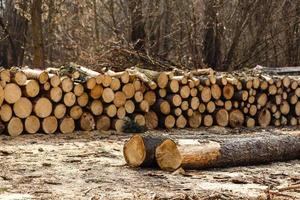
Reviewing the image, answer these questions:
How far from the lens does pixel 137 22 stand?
17.7m

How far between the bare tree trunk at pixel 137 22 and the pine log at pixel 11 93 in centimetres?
876

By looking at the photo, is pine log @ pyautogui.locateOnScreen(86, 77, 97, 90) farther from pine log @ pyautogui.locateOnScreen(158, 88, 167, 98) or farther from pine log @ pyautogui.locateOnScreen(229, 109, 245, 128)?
pine log @ pyautogui.locateOnScreen(229, 109, 245, 128)

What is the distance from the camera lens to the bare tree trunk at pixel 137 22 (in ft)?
57.7

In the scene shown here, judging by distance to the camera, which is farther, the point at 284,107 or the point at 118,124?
the point at 284,107

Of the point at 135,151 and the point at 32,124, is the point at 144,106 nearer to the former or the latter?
the point at 32,124

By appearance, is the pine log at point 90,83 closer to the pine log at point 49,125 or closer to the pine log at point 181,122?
the pine log at point 49,125

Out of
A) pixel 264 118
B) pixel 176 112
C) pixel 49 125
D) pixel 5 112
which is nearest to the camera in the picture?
pixel 5 112

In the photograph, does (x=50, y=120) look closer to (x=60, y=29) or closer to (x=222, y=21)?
(x=222, y=21)

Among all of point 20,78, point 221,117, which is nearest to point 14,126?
point 20,78

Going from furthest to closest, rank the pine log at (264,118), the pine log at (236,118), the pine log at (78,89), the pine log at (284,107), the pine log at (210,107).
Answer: the pine log at (284,107), the pine log at (264,118), the pine log at (236,118), the pine log at (210,107), the pine log at (78,89)

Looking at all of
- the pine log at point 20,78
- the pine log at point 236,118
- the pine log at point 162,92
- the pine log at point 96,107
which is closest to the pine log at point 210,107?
the pine log at point 236,118

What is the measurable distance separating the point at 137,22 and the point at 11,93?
30.3 feet

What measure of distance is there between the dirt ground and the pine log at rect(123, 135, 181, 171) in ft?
0.41

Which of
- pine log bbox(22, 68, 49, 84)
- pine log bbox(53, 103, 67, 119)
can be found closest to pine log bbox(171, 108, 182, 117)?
pine log bbox(53, 103, 67, 119)
